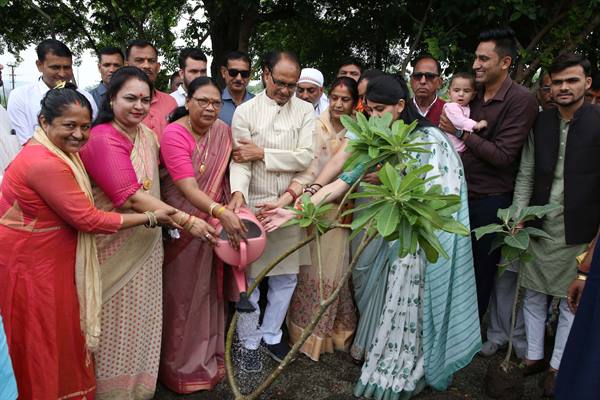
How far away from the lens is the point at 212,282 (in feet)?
9.86

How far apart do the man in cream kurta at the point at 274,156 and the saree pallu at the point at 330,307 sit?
17cm

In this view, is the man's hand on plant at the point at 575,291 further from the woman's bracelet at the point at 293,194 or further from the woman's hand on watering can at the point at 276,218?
the woman's bracelet at the point at 293,194

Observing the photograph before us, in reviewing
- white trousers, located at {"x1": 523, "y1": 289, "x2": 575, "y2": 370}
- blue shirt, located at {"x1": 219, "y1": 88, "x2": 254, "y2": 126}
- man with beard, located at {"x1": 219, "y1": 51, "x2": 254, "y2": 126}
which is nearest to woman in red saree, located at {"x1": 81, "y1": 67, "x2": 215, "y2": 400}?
blue shirt, located at {"x1": 219, "y1": 88, "x2": 254, "y2": 126}

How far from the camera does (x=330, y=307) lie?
10.8 ft

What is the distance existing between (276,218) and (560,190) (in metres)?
1.69

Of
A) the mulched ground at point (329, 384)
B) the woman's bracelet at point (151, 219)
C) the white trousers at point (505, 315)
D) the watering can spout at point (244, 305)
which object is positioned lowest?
the mulched ground at point (329, 384)

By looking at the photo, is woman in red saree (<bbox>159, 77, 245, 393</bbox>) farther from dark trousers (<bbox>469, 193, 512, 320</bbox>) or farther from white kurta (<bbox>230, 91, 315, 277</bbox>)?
dark trousers (<bbox>469, 193, 512, 320</bbox>)

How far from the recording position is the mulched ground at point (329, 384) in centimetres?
288


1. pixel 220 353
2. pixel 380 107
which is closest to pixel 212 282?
pixel 220 353

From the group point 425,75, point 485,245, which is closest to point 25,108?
point 425,75

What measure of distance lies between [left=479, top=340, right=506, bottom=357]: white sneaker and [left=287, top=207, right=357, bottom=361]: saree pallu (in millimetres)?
899

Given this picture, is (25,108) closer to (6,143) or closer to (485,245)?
(6,143)

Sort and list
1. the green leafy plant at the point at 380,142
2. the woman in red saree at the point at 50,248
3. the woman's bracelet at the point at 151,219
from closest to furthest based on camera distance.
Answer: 1. the green leafy plant at the point at 380,142
2. the woman in red saree at the point at 50,248
3. the woman's bracelet at the point at 151,219

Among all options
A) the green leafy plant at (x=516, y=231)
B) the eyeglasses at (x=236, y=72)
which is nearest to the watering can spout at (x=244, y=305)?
the green leafy plant at (x=516, y=231)
